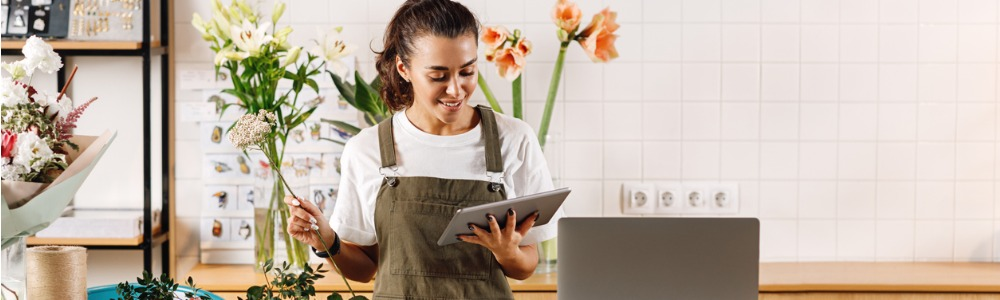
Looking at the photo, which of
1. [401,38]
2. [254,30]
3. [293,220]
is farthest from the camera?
[254,30]

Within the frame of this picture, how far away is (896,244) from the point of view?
308cm

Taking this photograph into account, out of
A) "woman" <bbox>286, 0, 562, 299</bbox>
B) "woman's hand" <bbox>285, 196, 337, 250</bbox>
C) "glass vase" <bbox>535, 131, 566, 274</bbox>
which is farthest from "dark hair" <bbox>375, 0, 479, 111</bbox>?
"glass vase" <bbox>535, 131, 566, 274</bbox>

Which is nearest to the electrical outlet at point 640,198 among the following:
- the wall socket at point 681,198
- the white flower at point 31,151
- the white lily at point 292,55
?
the wall socket at point 681,198

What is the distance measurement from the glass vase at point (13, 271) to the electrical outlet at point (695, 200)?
7.05ft

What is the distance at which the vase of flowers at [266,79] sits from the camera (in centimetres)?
260

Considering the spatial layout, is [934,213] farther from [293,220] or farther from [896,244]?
[293,220]

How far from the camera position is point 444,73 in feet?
6.02

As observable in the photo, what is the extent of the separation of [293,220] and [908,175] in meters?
2.17

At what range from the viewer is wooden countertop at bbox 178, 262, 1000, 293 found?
2688mm

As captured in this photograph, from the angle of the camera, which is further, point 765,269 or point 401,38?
point 765,269

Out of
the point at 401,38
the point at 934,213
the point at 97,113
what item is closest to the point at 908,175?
the point at 934,213

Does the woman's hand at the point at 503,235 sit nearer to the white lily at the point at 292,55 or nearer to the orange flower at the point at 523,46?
the orange flower at the point at 523,46

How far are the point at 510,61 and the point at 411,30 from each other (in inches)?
30.3

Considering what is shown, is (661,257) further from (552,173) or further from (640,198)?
(640,198)
